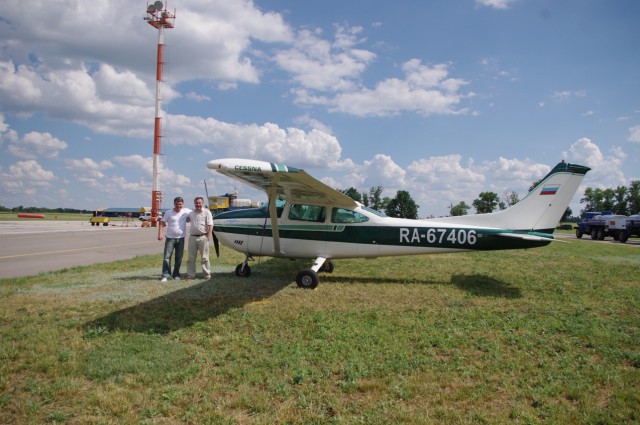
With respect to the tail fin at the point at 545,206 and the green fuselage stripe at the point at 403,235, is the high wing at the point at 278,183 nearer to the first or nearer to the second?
the green fuselage stripe at the point at 403,235

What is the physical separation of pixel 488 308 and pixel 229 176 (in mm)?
5158

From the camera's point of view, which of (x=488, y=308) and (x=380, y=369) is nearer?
(x=380, y=369)

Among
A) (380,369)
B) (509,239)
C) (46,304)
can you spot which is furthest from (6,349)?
(509,239)

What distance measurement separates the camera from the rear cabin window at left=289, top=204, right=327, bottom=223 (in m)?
9.35

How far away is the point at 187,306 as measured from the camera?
6.54 m

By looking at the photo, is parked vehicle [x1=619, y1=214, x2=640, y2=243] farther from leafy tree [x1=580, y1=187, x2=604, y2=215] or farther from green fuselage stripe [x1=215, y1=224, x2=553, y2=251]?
leafy tree [x1=580, y1=187, x2=604, y2=215]

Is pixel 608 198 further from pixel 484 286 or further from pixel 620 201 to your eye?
pixel 484 286

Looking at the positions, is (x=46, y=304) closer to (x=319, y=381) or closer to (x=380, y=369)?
(x=319, y=381)

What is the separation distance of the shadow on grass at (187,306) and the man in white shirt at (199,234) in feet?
1.42

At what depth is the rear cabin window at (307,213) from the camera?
30.7 feet

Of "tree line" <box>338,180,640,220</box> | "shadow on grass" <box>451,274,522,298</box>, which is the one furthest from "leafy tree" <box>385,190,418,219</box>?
"shadow on grass" <box>451,274,522,298</box>

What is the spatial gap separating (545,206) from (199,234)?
810cm

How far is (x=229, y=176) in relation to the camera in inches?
282

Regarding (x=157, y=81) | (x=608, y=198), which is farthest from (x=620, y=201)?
(x=157, y=81)
